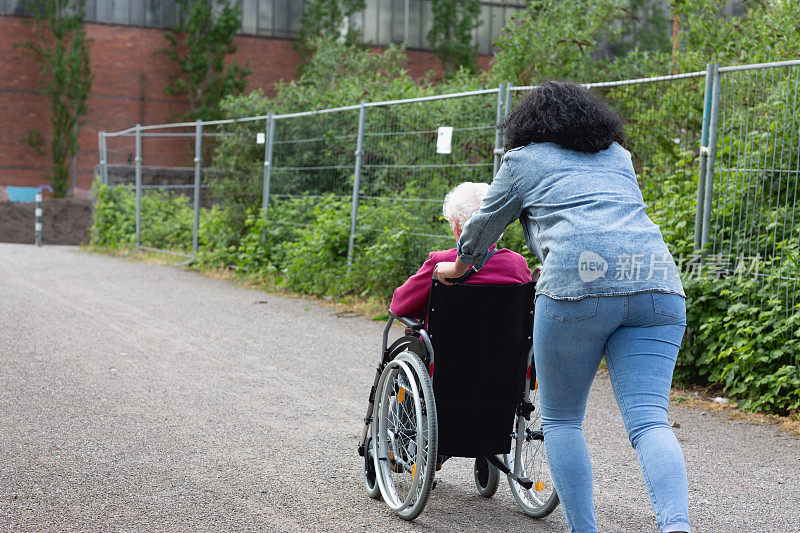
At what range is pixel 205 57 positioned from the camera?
127 feet

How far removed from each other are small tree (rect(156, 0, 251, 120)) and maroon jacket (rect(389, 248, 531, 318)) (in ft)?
116

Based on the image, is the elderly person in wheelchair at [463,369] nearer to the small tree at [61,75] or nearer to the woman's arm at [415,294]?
the woman's arm at [415,294]

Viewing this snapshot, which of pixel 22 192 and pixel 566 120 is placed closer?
pixel 566 120

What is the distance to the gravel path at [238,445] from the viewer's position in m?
4.03

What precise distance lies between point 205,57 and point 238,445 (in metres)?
35.5

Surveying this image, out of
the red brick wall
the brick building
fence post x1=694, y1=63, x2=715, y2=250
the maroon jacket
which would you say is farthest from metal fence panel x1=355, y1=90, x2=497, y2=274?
the brick building

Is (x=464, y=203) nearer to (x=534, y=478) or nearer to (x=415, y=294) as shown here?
(x=415, y=294)

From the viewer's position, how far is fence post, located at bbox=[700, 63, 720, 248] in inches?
268

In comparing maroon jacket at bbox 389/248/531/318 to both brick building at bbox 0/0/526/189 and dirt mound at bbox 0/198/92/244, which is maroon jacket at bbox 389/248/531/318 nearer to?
dirt mound at bbox 0/198/92/244

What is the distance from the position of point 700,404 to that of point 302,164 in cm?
739

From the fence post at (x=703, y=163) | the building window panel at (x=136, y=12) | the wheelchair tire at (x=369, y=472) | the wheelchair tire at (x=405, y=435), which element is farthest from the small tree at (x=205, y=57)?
the wheelchair tire at (x=405, y=435)

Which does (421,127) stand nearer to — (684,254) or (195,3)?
(684,254)

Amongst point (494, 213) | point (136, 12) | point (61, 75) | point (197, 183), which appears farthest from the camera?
point (136, 12)

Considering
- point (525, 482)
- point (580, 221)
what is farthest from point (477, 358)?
point (580, 221)
